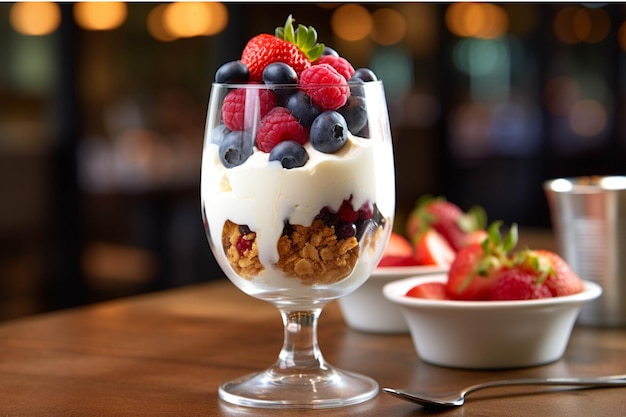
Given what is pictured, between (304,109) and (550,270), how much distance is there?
38 centimetres

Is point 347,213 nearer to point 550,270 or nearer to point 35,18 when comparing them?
point 550,270

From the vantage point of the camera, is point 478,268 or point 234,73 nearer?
point 234,73

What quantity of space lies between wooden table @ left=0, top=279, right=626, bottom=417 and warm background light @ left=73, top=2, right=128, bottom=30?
2.37 m

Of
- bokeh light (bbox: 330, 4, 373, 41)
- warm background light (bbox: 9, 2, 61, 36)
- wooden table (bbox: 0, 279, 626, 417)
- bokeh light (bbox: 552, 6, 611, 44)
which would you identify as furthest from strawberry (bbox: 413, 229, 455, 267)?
bokeh light (bbox: 552, 6, 611, 44)

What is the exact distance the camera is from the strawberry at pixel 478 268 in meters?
1.08

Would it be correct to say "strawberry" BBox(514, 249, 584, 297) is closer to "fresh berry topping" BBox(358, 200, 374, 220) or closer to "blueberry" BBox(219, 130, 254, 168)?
"fresh berry topping" BBox(358, 200, 374, 220)

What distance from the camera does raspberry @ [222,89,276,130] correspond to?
2.89 feet

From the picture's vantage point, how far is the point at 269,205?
0.88m

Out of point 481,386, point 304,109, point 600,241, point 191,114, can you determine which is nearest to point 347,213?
point 304,109

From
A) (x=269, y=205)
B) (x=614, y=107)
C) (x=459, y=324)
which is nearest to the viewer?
(x=269, y=205)

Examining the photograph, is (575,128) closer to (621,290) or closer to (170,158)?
(170,158)

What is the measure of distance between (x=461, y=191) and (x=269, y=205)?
4.46m

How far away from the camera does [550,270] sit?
1.08m

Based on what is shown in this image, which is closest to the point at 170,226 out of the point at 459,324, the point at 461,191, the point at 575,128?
the point at 461,191
